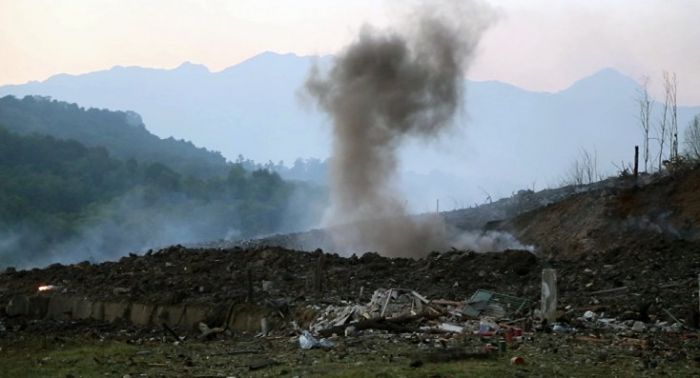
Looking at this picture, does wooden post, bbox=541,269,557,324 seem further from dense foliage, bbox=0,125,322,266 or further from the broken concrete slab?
dense foliage, bbox=0,125,322,266

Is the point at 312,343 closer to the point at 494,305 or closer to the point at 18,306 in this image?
the point at 494,305

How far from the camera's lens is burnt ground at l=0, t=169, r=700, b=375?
11789mm

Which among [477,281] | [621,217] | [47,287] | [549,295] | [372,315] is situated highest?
[621,217]

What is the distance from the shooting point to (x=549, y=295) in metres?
13.3

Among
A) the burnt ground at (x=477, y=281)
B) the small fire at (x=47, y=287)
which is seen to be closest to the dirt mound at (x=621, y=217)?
the burnt ground at (x=477, y=281)

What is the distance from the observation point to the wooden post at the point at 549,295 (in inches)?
518

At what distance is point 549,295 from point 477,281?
158 inches

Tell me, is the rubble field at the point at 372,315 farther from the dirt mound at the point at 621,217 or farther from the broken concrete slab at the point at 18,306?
the dirt mound at the point at 621,217

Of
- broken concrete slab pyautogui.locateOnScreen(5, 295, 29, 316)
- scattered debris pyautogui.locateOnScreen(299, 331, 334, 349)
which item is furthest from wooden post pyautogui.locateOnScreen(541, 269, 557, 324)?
broken concrete slab pyautogui.locateOnScreen(5, 295, 29, 316)

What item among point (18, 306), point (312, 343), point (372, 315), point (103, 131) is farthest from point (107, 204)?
point (312, 343)

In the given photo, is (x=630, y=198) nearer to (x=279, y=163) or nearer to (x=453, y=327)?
(x=453, y=327)

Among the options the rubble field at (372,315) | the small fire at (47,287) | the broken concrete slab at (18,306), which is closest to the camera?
the rubble field at (372,315)

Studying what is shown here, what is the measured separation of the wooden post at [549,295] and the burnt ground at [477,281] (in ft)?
1.03

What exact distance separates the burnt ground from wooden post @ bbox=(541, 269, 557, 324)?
313 millimetres
